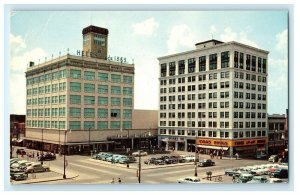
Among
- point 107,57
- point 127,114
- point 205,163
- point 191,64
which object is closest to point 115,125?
point 127,114

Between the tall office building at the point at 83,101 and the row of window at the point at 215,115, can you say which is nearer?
the tall office building at the point at 83,101

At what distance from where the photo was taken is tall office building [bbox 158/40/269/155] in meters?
35.4

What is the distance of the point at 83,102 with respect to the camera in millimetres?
36375

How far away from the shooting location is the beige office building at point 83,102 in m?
35.4

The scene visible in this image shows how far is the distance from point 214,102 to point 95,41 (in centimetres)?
1430

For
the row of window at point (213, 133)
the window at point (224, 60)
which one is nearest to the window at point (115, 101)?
the row of window at point (213, 133)

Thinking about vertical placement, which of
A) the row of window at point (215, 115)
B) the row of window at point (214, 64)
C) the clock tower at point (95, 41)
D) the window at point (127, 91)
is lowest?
the row of window at point (215, 115)

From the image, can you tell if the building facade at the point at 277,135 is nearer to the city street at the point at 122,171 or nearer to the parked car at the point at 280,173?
the city street at the point at 122,171

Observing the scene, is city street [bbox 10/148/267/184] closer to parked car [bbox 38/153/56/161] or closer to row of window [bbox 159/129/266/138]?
parked car [bbox 38/153/56/161]

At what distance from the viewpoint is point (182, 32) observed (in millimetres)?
30094

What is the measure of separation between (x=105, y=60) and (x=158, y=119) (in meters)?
8.13

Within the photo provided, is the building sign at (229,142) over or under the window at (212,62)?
under

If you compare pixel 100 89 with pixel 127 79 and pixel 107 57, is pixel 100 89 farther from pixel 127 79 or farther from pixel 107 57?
pixel 107 57
